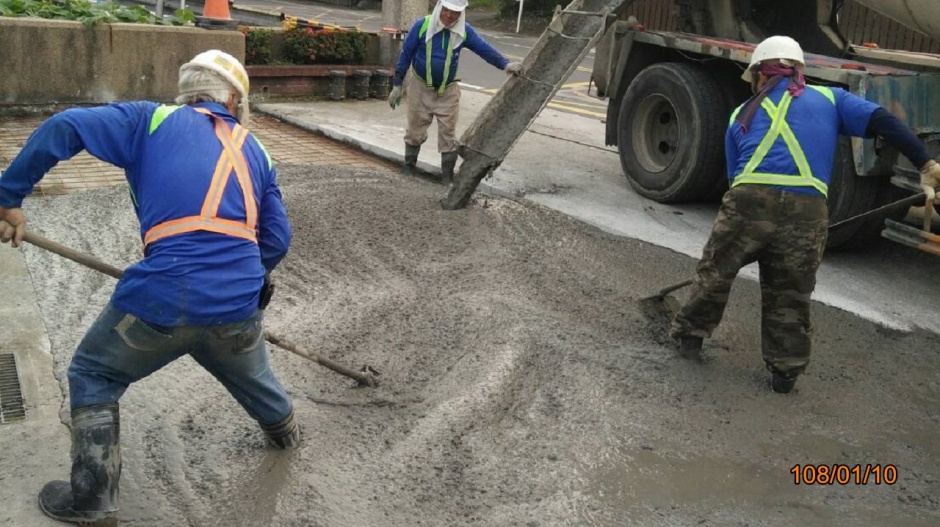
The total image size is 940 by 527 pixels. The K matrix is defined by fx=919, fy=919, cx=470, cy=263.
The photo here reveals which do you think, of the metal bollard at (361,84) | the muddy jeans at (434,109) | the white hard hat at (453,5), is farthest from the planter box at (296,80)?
the white hard hat at (453,5)

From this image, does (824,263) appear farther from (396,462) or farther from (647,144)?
(396,462)

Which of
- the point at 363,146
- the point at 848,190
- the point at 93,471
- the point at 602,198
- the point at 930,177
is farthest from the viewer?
the point at 363,146

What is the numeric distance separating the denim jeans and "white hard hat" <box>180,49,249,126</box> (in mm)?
765

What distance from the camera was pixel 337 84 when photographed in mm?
11586

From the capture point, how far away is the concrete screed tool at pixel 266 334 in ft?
10.9

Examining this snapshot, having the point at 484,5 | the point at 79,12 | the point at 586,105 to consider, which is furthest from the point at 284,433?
the point at 484,5

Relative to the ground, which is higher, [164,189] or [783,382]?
[164,189]

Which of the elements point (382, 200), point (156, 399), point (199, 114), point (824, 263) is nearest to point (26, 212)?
point (382, 200)

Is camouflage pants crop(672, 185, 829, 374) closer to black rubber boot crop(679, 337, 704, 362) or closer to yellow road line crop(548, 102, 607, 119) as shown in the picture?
black rubber boot crop(679, 337, 704, 362)

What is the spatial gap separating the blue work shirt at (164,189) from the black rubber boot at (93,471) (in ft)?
1.25

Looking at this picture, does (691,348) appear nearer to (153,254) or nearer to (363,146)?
(153,254)

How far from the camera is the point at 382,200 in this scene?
7004mm

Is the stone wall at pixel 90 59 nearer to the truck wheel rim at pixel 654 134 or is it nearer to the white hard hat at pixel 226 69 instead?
the truck wheel rim at pixel 654 134

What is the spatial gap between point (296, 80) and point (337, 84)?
1.68 ft
